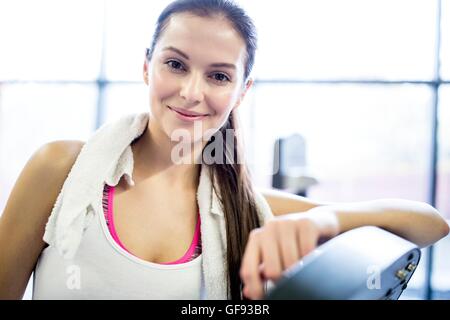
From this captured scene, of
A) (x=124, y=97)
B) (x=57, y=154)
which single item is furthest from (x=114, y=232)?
(x=124, y=97)

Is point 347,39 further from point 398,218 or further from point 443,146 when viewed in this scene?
point 398,218

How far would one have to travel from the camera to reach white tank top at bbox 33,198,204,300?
61cm

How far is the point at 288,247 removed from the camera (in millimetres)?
386

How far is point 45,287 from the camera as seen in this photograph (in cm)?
63

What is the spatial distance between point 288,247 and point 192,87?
33 centimetres

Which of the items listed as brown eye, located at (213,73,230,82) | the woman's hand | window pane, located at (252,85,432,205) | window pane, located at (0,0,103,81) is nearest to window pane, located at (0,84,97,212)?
window pane, located at (0,0,103,81)

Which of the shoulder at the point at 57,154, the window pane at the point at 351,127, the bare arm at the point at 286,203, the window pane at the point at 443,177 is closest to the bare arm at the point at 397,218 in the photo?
the bare arm at the point at 286,203

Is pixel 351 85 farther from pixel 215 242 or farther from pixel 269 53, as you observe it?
pixel 215 242

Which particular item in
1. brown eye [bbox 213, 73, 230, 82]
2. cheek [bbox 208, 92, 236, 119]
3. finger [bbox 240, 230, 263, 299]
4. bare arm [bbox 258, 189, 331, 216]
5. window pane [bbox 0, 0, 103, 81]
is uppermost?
window pane [bbox 0, 0, 103, 81]

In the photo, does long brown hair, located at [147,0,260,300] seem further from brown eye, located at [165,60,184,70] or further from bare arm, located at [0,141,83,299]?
bare arm, located at [0,141,83,299]

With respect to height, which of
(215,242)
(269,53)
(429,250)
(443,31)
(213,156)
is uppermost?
(443,31)

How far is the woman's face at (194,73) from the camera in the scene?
636 millimetres

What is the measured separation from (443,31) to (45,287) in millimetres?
1841

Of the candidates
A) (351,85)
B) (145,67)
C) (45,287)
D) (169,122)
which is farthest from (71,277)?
(351,85)
